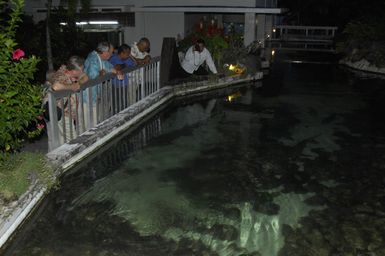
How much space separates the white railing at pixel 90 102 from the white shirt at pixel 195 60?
3.36 meters

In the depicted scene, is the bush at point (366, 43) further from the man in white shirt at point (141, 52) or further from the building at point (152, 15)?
the man in white shirt at point (141, 52)

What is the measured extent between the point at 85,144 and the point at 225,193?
8.22ft

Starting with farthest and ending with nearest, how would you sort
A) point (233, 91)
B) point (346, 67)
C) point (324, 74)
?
1. point (346, 67)
2. point (324, 74)
3. point (233, 91)

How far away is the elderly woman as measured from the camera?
20.7 feet

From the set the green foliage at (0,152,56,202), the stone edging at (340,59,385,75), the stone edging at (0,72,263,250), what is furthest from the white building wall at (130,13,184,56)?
the green foliage at (0,152,56,202)

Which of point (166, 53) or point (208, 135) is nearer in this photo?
point (208, 135)

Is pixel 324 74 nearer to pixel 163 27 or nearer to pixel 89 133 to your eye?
pixel 163 27

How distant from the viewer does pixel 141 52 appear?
33.0 ft

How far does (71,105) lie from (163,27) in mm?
11373

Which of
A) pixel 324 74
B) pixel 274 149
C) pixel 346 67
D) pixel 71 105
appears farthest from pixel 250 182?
pixel 346 67

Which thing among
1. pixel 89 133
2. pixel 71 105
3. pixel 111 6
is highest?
pixel 111 6

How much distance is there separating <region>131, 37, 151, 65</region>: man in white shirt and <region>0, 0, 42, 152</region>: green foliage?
4.96m

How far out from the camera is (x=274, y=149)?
766 centimetres

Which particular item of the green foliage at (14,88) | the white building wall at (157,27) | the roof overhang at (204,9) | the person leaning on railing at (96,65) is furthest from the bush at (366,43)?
the green foliage at (14,88)
